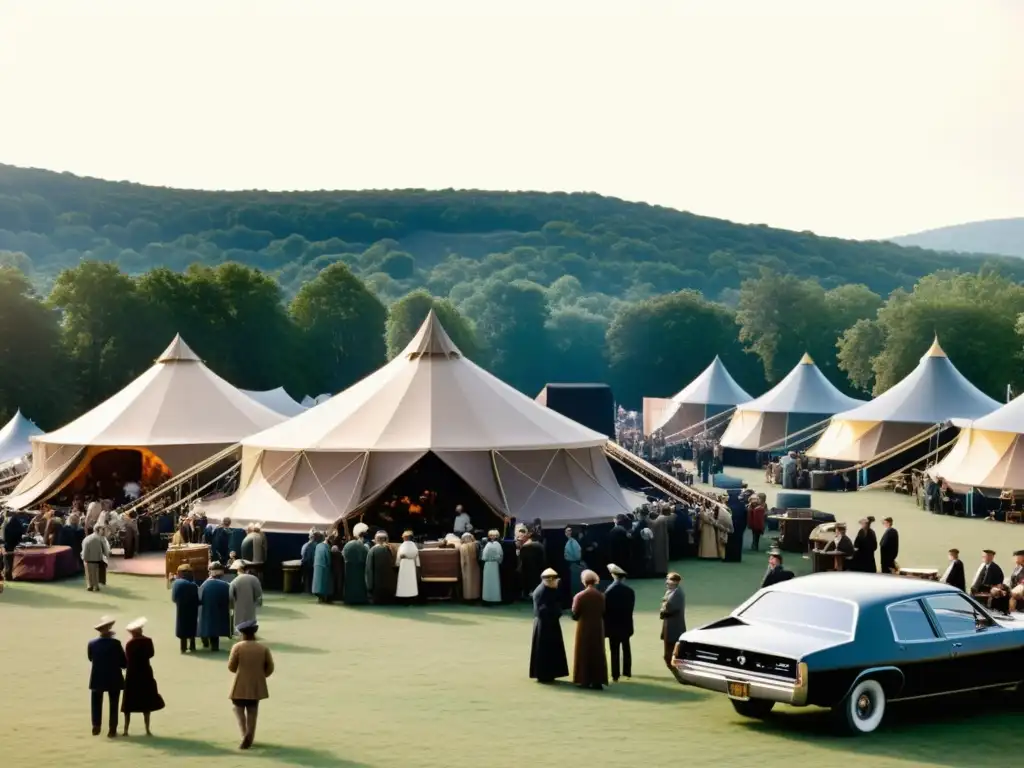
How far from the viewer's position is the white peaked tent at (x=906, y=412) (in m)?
50.3

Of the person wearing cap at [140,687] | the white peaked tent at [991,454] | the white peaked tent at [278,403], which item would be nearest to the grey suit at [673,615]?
the person wearing cap at [140,687]

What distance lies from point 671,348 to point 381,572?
82162 millimetres

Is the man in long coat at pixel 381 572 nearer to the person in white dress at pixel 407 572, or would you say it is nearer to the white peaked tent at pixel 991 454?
the person in white dress at pixel 407 572

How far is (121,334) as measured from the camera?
68.7 m

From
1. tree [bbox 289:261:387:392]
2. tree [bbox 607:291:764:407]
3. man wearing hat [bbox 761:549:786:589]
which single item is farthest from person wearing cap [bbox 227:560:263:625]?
tree [bbox 607:291:764:407]

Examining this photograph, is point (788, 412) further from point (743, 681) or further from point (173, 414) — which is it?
point (743, 681)

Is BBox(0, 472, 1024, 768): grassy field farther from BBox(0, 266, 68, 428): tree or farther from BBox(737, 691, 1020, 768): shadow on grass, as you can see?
BBox(0, 266, 68, 428): tree

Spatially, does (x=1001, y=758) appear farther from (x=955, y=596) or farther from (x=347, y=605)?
(x=347, y=605)

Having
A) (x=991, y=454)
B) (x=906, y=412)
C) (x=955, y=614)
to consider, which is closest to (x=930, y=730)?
(x=955, y=614)

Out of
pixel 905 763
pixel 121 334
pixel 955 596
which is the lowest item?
pixel 905 763

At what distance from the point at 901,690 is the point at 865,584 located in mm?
1252

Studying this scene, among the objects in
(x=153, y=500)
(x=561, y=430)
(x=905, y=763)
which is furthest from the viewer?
(x=153, y=500)

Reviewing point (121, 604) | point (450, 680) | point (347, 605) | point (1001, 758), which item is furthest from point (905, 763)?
point (121, 604)

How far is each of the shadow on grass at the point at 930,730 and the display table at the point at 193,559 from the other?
492 inches
